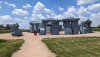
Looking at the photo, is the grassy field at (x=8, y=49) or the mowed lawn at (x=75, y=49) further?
the grassy field at (x=8, y=49)

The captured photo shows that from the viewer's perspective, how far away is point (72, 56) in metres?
15.8

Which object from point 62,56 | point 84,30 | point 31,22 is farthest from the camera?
point 31,22

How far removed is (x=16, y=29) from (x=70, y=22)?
13.0 metres

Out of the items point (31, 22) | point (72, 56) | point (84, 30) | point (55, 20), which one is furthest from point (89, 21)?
point (72, 56)

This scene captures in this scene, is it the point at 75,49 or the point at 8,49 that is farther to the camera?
the point at 8,49

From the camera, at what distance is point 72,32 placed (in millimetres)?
52781

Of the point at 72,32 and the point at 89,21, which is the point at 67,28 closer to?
the point at 72,32

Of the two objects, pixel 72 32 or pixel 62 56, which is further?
pixel 72 32

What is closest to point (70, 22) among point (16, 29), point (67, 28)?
point (67, 28)

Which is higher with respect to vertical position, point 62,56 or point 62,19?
point 62,19

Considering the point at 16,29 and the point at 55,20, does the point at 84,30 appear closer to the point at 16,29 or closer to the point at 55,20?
the point at 55,20

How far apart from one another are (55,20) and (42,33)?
4386 mm

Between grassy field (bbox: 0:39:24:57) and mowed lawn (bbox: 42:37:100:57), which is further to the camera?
grassy field (bbox: 0:39:24:57)

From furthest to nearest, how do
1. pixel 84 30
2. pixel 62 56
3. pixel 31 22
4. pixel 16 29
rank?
pixel 31 22 → pixel 84 30 → pixel 16 29 → pixel 62 56
